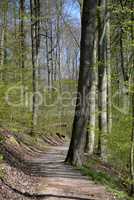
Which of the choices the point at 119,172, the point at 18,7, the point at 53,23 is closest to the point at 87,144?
the point at 119,172

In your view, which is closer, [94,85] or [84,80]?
[84,80]

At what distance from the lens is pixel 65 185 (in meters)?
10.7

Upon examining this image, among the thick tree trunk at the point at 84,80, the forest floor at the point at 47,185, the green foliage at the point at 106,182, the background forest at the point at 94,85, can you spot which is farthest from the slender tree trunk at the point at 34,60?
the forest floor at the point at 47,185

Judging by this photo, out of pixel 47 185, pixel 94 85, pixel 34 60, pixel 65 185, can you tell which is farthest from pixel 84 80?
pixel 34 60

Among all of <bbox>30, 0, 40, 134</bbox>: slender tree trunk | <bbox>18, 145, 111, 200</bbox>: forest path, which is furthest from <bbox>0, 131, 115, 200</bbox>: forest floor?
<bbox>30, 0, 40, 134</bbox>: slender tree trunk

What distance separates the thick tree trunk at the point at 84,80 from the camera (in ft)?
45.3

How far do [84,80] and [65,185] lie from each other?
14.7 ft

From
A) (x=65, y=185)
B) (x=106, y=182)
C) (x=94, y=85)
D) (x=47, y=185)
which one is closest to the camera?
(x=47, y=185)

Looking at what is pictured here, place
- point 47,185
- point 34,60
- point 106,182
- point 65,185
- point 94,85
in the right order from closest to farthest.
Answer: point 47,185 → point 65,185 → point 106,182 → point 94,85 → point 34,60

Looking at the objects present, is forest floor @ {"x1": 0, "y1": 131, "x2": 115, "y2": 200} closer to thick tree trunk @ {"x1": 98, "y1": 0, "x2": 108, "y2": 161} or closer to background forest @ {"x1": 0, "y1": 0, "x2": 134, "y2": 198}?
background forest @ {"x1": 0, "y1": 0, "x2": 134, "y2": 198}

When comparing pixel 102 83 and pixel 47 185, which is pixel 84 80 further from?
pixel 47 185

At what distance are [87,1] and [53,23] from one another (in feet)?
97.1

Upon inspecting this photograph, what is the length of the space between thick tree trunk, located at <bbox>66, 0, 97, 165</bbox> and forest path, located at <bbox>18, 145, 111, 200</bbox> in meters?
0.68

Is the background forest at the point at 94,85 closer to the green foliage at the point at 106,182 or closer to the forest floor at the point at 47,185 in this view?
the green foliage at the point at 106,182
